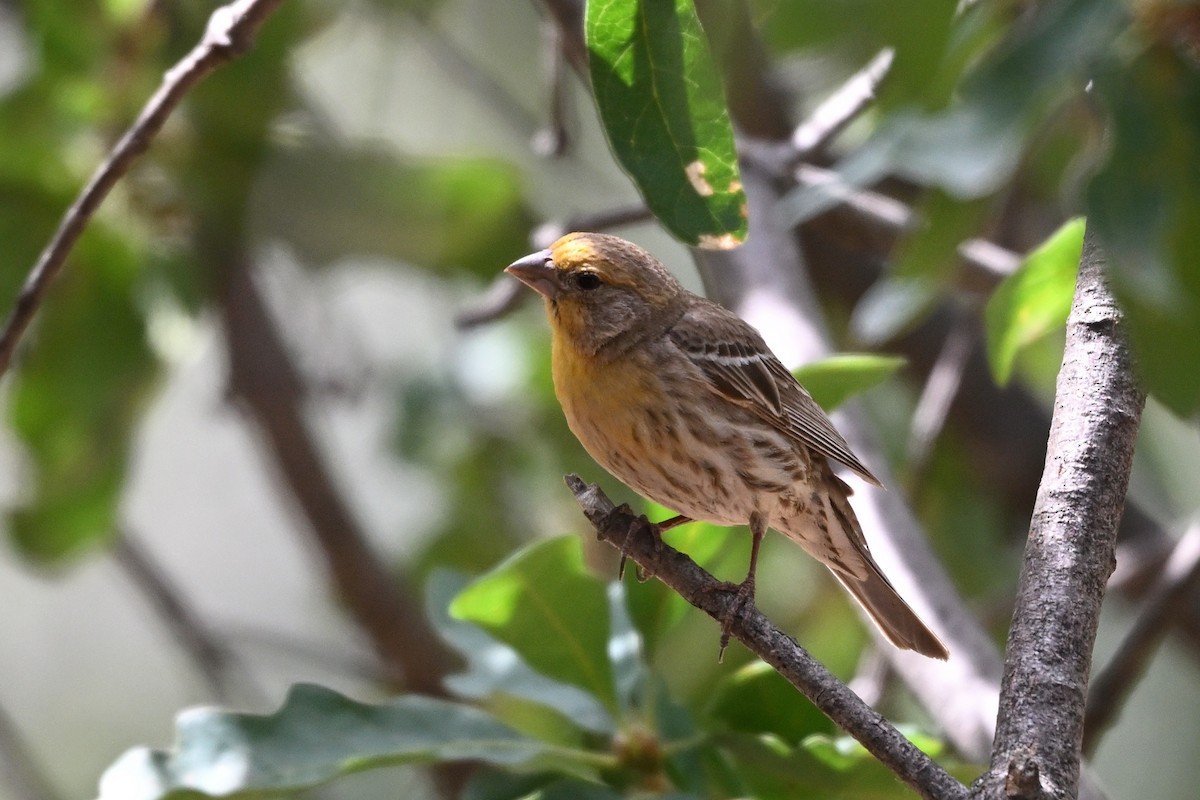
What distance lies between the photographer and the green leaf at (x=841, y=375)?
8.95ft

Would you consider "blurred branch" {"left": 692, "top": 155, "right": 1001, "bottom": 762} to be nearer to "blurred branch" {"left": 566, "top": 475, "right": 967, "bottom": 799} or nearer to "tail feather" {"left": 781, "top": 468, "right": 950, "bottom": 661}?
"tail feather" {"left": 781, "top": 468, "right": 950, "bottom": 661}

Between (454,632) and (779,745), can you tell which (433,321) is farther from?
(779,745)

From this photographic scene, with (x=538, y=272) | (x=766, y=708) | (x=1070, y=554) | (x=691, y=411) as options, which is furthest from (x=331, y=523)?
(x=1070, y=554)

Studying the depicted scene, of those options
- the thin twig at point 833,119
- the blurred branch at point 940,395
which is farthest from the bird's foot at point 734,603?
the blurred branch at point 940,395

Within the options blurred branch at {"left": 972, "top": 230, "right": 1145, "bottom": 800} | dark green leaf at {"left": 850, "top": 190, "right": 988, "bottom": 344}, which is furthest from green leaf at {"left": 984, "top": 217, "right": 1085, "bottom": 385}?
blurred branch at {"left": 972, "top": 230, "right": 1145, "bottom": 800}

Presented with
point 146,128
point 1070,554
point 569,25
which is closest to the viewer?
point 1070,554

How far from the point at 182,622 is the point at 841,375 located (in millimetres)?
2886

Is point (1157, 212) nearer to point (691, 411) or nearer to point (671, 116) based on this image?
point (671, 116)

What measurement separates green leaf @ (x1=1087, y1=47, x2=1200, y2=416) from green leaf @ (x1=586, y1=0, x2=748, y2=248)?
647 millimetres

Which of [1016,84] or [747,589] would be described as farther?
[747,589]

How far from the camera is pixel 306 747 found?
2527mm

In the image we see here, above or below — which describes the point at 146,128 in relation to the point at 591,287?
above

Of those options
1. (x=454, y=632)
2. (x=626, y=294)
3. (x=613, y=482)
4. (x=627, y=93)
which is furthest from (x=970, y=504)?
(x=627, y=93)

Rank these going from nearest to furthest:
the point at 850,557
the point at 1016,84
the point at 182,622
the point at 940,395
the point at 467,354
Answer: the point at 1016,84 < the point at 850,557 < the point at 940,395 < the point at 182,622 < the point at 467,354
